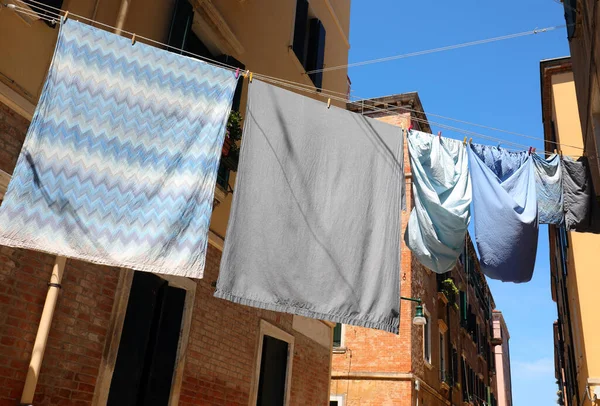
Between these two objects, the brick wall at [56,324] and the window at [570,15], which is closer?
the brick wall at [56,324]

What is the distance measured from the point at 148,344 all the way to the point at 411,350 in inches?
401

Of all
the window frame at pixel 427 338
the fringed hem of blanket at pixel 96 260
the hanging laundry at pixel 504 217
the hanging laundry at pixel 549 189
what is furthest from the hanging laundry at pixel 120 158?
the window frame at pixel 427 338

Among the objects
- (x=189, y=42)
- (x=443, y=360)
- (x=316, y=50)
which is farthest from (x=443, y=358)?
(x=189, y=42)

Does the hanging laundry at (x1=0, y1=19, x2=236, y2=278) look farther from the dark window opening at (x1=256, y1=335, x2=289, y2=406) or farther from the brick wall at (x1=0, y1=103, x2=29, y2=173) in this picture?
the dark window opening at (x1=256, y1=335, x2=289, y2=406)

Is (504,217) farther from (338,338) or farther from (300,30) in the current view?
(338,338)

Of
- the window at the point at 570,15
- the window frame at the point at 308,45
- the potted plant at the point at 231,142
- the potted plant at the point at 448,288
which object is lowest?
the potted plant at the point at 231,142

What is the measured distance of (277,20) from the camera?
31.5 feet

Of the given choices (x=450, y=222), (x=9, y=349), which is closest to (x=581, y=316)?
(x=450, y=222)

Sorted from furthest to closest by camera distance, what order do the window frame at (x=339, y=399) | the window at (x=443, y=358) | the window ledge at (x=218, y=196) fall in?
the window at (x=443, y=358) → the window frame at (x=339, y=399) → the window ledge at (x=218, y=196)

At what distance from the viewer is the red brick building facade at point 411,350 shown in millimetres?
14180

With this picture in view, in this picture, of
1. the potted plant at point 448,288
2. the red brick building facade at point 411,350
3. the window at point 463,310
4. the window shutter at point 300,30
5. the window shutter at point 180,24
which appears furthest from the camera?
the window at point 463,310

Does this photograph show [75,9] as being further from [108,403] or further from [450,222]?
[450,222]

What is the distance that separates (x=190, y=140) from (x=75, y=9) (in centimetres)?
188

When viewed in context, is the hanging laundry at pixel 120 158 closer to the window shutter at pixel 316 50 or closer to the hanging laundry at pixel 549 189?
the hanging laundry at pixel 549 189
